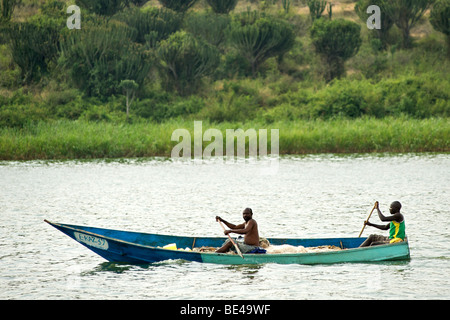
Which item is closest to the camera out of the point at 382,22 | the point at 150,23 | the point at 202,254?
the point at 202,254

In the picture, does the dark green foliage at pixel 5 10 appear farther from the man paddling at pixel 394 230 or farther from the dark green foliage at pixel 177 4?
the man paddling at pixel 394 230

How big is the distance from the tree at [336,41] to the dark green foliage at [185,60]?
740cm

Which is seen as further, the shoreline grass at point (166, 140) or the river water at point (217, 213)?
the shoreline grass at point (166, 140)

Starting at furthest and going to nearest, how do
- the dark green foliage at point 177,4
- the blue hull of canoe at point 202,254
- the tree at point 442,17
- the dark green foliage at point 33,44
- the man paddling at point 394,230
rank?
the dark green foliage at point 177,4 → the tree at point 442,17 → the dark green foliage at point 33,44 → the man paddling at point 394,230 → the blue hull of canoe at point 202,254

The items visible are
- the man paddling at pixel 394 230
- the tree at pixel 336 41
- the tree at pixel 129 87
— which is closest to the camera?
the man paddling at pixel 394 230

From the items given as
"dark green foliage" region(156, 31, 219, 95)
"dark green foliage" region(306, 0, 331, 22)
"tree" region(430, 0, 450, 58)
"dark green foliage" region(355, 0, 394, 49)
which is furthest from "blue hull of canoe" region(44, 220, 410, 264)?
"dark green foliage" region(306, 0, 331, 22)

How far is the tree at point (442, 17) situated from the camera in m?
52.4

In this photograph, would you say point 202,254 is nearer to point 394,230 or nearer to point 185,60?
point 394,230

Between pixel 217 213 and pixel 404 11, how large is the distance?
36680mm

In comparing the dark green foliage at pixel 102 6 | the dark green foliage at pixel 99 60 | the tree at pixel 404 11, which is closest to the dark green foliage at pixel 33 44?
the dark green foliage at pixel 99 60

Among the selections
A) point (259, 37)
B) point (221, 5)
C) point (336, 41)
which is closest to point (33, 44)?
point (259, 37)

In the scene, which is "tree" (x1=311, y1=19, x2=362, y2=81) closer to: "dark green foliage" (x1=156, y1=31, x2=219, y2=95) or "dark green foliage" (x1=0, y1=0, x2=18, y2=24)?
"dark green foliage" (x1=156, y1=31, x2=219, y2=95)

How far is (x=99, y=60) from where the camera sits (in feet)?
155
